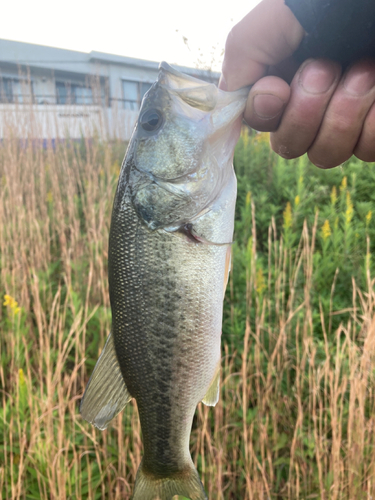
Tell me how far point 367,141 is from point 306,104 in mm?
252

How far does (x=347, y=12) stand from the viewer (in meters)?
0.89

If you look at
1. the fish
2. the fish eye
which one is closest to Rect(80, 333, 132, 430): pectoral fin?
the fish

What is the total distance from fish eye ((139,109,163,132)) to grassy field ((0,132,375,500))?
116cm

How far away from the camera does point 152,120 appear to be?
3.67ft

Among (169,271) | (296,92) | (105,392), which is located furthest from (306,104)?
(105,392)

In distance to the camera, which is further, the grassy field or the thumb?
the grassy field

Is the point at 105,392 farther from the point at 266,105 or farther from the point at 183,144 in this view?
the point at 266,105

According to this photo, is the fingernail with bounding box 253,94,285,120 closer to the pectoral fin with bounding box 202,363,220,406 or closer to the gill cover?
the gill cover

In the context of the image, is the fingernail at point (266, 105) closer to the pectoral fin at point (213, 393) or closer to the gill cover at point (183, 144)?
the gill cover at point (183, 144)

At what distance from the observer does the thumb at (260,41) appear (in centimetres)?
117

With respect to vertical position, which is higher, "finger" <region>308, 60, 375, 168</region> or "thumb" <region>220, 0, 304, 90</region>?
"thumb" <region>220, 0, 304, 90</region>

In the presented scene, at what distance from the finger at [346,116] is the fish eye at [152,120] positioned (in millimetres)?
532

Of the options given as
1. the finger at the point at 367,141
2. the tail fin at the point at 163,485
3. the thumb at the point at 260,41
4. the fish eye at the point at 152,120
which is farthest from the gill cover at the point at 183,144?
the tail fin at the point at 163,485

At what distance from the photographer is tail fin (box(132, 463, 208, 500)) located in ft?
3.59
